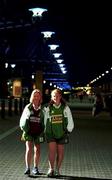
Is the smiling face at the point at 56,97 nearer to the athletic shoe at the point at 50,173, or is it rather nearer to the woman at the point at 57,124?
the woman at the point at 57,124

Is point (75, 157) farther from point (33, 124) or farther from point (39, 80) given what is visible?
point (39, 80)

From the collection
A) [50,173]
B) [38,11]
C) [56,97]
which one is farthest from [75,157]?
[38,11]

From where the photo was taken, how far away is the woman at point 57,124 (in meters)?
11.1

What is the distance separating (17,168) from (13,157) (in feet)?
5.93

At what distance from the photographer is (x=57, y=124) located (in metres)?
11.1

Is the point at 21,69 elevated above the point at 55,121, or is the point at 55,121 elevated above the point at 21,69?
the point at 21,69

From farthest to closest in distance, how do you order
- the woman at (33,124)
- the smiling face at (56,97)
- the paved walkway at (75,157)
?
the paved walkway at (75,157), the woman at (33,124), the smiling face at (56,97)

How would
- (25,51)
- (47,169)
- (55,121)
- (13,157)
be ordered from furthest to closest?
1. (25,51)
2. (13,157)
3. (47,169)
4. (55,121)

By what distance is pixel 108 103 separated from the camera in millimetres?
36406

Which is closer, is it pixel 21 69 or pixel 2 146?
pixel 2 146

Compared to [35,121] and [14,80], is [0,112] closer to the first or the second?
[14,80]

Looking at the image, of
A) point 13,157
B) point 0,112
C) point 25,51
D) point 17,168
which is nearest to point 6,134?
point 13,157

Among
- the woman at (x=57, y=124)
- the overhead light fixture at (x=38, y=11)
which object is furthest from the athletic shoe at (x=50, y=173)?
the overhead light fixture at (x=38, y=11)

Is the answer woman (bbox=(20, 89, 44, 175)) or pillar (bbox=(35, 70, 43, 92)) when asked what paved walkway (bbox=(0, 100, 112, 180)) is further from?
pillar (bbox=(35, 70, 43, 92))
